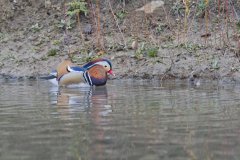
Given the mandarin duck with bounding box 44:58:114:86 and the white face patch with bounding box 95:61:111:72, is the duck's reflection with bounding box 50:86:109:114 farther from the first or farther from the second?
the white face patch with bounding box 95:61:111:72

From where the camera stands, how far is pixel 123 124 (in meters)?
6.66

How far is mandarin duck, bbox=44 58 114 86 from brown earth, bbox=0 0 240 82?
1.06m

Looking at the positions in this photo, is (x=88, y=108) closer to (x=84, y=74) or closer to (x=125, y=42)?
(x=84, y=74)

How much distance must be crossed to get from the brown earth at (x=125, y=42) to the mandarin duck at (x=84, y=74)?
41.7 inches

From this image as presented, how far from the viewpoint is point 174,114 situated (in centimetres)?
734

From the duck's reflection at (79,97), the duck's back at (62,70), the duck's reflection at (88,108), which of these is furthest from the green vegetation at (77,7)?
the duck's reflection at (88,108)

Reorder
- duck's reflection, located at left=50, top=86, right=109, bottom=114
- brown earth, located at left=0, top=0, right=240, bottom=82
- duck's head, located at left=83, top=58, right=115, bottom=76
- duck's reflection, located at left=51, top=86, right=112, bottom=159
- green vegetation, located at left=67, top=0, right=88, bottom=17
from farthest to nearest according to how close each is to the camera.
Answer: green vegetation, located at left=67, top=0, right=88, bottom=17 → brown earth, located at left=0, top=0, right=240, bottom=82 → duck's head, located at left=83, top=58, right=115, bottom=76 → duck's reflection, located at left=50, top=86, right=109, bottom=114 → duck's reflection, located at left=51, top=86, right=112, bottom=159

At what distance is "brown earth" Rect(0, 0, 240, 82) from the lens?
12695mm

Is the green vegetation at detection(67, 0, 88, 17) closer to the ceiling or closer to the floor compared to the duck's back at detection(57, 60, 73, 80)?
closer to the ceiling

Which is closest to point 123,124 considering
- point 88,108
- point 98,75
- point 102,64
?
point 88,108

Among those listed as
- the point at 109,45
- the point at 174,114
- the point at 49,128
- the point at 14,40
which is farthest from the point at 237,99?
the point at 14,40


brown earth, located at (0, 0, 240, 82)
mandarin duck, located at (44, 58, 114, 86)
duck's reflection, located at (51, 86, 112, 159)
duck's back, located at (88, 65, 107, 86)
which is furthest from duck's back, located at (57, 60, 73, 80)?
brown earth, located at (0, 0, 240, 82)

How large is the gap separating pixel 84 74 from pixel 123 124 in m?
5.23

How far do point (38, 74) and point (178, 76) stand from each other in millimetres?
2942
